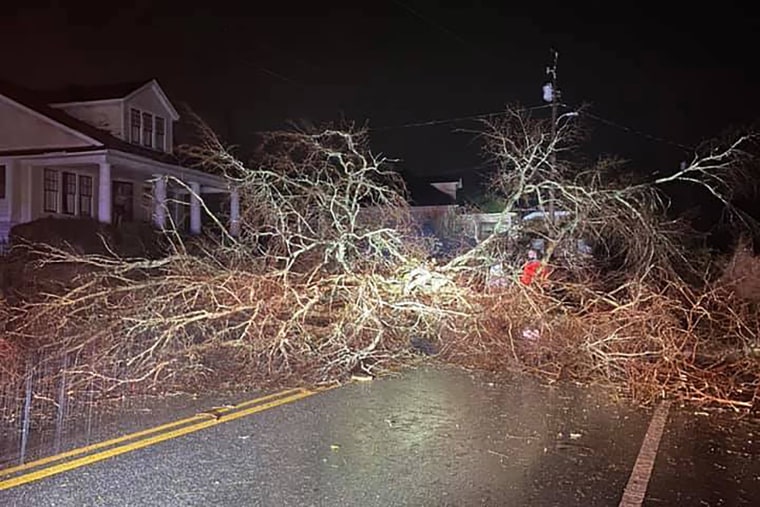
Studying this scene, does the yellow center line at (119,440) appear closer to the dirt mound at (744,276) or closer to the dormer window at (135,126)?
the dirt mound at (744,276)

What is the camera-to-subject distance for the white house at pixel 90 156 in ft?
67.9

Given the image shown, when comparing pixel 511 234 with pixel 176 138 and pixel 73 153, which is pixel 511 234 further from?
pixel 176 138

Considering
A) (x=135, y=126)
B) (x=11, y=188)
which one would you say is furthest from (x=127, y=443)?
(x=135, y=126)

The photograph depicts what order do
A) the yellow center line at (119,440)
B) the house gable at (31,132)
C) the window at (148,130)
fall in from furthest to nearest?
the window at (148,130)
the house gable at (31,132)
the yellow center line at (119,440)

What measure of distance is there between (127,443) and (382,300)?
4.93m

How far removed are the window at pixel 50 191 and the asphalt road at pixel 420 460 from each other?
16.8 meters

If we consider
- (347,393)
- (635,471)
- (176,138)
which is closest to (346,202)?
(347,393)

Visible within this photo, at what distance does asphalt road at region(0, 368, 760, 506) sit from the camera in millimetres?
4680

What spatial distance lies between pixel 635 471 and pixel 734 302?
20.6ft

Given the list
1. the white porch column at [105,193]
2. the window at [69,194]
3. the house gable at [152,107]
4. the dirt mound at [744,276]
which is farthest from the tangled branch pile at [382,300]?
the house gable at [152,107]

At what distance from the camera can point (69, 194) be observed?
73.3ft

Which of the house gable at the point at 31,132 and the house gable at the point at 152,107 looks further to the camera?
the house gable at the point at 152,107

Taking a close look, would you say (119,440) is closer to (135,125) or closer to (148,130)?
(135,125)

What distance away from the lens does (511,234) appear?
1159 cm
